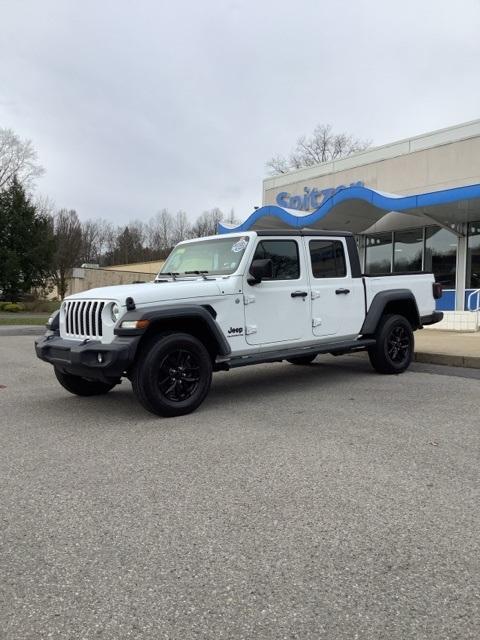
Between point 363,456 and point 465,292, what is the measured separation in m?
13.9

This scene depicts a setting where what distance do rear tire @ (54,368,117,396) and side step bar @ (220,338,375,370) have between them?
5.12 ft

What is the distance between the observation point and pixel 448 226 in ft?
53.8

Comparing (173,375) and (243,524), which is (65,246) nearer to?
(173,375)

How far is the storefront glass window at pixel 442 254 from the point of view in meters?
17.2

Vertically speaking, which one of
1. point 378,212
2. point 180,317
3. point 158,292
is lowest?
point 180,317

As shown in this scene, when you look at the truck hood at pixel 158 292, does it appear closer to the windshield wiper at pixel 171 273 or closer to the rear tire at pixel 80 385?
the windshield wiper at pixel 171 273

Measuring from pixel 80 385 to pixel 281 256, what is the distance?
303cm

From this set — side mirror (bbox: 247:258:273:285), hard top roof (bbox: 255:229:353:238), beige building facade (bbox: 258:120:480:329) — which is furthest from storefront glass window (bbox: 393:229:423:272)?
side mirror (bbox: 247:258:273:285)

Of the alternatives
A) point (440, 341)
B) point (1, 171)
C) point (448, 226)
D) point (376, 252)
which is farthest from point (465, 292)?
point (1, 171)

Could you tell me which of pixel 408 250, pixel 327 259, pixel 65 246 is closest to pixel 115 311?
pixel 327 259

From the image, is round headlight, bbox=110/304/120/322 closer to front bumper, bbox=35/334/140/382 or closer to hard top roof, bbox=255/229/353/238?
front bumper, bbox=35/334/140/382

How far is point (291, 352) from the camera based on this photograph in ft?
22.0

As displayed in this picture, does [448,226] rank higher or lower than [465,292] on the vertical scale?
higher

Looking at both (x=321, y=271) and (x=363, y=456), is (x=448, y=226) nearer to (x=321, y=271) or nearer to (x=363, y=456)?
(x=321, y=271)
